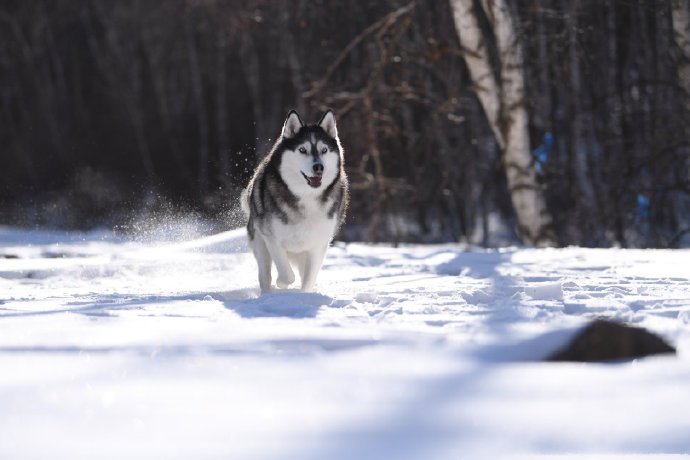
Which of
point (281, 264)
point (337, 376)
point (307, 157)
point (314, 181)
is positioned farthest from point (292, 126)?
point (337, 376)

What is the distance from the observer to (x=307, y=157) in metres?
5.23

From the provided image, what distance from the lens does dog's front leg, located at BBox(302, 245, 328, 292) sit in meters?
5.32

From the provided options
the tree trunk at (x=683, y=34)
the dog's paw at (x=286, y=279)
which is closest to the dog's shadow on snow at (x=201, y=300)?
the dog's paw at (x=286, y=279)

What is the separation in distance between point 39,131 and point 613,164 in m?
20.7

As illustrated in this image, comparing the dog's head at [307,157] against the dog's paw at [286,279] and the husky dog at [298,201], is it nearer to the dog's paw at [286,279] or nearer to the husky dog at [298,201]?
the husky dog at [298,201]

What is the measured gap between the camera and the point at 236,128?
956 inches

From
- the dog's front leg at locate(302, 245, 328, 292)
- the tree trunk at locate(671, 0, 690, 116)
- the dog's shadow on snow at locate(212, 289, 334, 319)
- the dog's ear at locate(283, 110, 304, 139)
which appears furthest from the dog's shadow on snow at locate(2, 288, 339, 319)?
the tree trunk at locate(671, 0, 690, 116)

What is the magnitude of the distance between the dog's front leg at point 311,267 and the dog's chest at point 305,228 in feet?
0.14

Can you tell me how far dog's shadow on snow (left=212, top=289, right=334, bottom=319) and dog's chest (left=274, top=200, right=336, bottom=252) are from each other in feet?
1.35

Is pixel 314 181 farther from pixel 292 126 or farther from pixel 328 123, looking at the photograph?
pixel 328 123

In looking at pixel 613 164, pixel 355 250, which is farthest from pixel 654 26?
pixel 355 250

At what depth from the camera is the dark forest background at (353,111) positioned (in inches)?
387

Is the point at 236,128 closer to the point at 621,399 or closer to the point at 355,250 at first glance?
the point at 355,250

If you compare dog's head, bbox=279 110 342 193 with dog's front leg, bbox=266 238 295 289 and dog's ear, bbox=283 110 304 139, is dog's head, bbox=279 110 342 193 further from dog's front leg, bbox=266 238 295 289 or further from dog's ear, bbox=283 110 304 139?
dog's front leg, bbox=266 238 295 289
